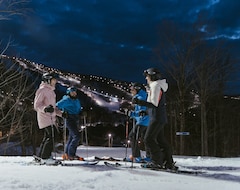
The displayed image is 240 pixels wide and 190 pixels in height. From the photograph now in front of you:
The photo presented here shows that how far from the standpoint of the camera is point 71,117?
7195 millimetres

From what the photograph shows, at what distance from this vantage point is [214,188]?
4266 mm

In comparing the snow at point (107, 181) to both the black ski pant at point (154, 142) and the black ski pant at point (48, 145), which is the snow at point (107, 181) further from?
the black ski pant at point (48, 145)

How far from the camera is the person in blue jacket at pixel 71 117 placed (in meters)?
7.18

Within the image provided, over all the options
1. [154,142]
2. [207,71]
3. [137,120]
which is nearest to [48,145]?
[154,142]

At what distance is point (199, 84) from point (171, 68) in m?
1.62

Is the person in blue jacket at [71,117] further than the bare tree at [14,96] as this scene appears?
No

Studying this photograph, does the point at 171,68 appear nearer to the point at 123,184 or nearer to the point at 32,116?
the point at 32,116

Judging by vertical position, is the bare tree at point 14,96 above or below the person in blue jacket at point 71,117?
above

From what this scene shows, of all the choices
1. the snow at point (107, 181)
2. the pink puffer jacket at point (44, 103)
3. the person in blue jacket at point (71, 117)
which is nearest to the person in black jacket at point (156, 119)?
the snow at point (107, 181)

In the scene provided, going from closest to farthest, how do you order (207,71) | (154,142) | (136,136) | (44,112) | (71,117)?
1. (154,142)
2. (44,112)
3. (71,117)
4. (136,136)
5. (207,71)

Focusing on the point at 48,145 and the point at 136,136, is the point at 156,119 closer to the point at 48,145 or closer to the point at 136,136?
the point at 136,136

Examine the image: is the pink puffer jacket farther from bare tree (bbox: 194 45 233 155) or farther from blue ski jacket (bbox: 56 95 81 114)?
bare tree (bbox: 194 45 233 155)

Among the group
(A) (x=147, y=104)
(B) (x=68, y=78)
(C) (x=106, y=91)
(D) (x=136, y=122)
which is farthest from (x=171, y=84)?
(A) (x=147, y=104)

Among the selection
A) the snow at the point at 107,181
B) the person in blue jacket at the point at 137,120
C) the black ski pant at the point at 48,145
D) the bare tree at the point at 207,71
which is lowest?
the snow at the point at 107,181
